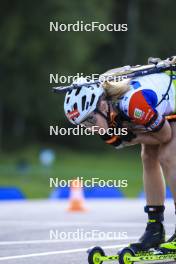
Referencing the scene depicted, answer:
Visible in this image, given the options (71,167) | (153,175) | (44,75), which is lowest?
(153,175)

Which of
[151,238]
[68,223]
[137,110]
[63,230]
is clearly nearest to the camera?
[137,110]

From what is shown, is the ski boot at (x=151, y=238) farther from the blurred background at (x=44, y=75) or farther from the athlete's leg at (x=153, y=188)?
the blurred background at (x=44, y=75)

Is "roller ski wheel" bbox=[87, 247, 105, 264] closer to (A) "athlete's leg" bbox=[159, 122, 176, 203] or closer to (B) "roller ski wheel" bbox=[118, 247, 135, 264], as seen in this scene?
(B) "roller ski wheel" bbox=[118, 247, 135, 264]

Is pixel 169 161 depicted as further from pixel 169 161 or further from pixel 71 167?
pixel 71 167

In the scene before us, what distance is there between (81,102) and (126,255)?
3.93ft

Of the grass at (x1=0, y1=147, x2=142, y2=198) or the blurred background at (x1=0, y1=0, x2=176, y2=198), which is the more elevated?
the blurred background at (x1=0, y1=0, x2=176, y2=198)

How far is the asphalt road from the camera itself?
26.5 feet

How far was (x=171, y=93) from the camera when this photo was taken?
294 inches

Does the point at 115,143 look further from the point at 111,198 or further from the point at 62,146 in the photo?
the point at 62,146

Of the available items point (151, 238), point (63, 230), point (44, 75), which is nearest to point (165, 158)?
point (151, 238)

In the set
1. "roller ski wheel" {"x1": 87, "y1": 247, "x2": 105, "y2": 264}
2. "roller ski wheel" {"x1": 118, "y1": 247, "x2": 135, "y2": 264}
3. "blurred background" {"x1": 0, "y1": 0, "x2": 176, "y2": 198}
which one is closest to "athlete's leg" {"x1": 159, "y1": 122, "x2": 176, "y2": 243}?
"roller ski wheel" {"x1": 118, "y1": 247, "x2": 135, "y2": 264}

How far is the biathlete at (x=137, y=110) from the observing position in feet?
23.4

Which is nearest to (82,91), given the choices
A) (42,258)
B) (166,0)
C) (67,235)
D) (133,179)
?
(42,258)

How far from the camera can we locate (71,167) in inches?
1686
